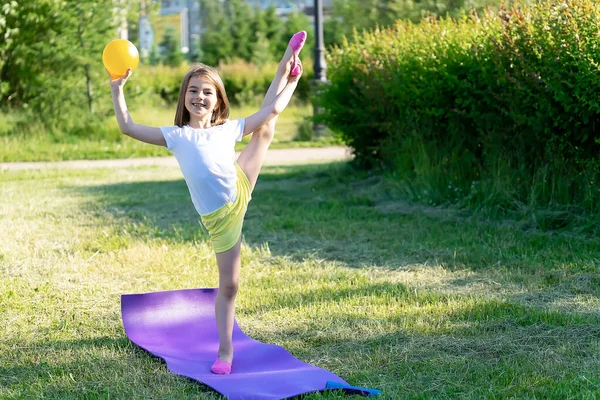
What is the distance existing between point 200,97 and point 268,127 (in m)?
0.39

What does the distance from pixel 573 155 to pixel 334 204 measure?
2.72 meters

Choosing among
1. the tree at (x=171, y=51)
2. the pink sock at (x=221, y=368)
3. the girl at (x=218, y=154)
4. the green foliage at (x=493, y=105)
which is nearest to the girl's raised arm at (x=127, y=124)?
the girl at (x=218, y=154)

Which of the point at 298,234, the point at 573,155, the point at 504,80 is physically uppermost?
the point at 504,80

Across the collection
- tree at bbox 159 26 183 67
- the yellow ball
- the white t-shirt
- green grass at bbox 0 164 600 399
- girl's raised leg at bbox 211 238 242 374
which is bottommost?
green grass at bbox 0 164 600 399

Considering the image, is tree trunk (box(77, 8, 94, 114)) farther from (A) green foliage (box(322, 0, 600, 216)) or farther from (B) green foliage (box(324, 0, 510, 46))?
(A) green foliage (box(322, 0, 600, 216))

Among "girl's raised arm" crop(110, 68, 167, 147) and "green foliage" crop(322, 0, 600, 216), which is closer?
"girl's raised arm" crop(110, 68, 167, 147)

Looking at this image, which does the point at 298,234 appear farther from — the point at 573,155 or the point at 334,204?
the point at 573,155

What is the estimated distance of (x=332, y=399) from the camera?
3703 millimetres

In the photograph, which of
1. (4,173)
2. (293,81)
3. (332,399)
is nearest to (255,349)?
(332,399)

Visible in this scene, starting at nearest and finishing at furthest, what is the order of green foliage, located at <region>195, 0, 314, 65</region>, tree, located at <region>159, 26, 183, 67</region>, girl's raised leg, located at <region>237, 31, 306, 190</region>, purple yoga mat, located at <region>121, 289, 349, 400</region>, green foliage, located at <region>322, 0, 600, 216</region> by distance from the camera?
purple yoga mat, located at <region>121, 289, 349, 400</region>, girl's raised leg, located at <region>237, 31, 306, 190</region>, green foliage, located at <region>322, 0, 600, 216</region>, green foliage, located at <region>195, 0, 314, 65</region>, tree, located at <region>159, 26, 183, 67</region>

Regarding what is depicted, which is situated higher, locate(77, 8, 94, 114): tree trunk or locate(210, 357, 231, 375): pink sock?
locate(77, 8, 94, 114): tree trunk

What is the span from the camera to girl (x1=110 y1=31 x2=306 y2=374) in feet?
13.5

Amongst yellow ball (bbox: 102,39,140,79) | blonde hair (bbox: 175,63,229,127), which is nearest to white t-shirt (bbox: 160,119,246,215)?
blonde hair (bbox: 175,63,229,127)

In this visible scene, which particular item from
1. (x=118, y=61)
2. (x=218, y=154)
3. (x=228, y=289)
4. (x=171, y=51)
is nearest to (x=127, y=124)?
(x=118, y=61)
